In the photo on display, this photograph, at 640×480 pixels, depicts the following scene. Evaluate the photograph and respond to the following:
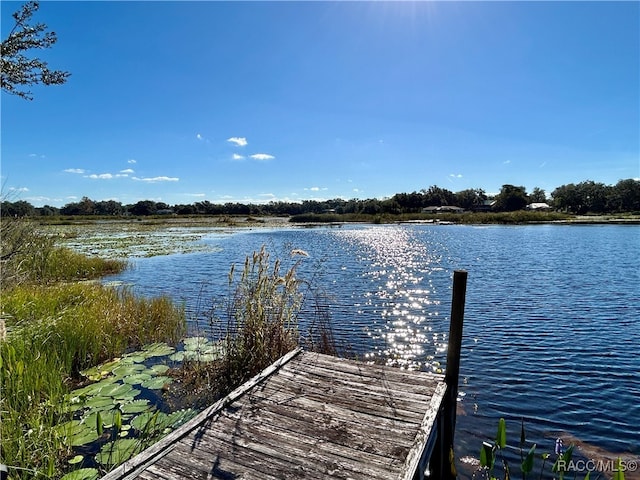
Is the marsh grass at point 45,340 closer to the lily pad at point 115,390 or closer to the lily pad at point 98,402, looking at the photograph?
the lily pad at point 98,402

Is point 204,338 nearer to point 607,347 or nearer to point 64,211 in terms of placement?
point 607,347

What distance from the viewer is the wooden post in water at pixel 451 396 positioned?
15.1 feet

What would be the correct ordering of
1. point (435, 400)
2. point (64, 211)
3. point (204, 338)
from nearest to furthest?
point (435, 400) → point (204, 338) → point (64, 211)

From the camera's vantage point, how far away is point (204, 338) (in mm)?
8758

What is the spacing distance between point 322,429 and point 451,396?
2070mm

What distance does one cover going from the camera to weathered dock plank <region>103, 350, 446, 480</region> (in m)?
3.30

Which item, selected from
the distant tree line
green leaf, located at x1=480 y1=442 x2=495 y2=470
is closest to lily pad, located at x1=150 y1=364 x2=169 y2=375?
green leaf, located at x1=480 y1=442 x2=495 y2=470

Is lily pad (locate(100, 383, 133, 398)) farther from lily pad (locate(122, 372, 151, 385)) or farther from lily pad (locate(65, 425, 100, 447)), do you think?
lily pad (locate(65, 425, 100, 447))

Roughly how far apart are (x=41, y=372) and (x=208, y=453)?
309cm

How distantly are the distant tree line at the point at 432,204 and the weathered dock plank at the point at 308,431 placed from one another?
3912 inches

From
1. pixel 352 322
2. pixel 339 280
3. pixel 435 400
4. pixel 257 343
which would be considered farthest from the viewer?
pixel 339 280

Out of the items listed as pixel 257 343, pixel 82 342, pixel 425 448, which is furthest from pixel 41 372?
pixel 425 448

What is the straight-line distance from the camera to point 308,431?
393cm

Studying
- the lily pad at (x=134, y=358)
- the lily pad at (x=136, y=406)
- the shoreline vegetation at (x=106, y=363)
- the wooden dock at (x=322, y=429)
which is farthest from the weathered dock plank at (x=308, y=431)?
the lily pad at (x=134, y=358)
